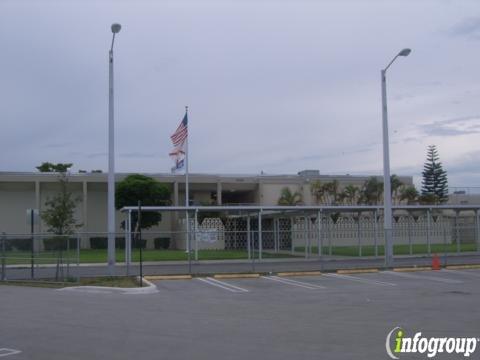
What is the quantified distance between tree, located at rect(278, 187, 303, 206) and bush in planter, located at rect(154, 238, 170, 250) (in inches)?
455

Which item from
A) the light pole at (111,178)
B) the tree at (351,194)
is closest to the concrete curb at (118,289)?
the light pole at (111,178)

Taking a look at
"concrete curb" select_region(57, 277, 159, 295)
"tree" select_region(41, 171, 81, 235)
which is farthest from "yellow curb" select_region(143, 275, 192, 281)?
"tree" select_region(41, 171, 81, 235)

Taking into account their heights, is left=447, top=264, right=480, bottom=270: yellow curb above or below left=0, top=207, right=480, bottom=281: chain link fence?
below

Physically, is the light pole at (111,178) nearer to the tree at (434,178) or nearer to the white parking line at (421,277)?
the white parking line at (421,277)

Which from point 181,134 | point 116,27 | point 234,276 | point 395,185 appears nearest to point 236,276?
point 234,276

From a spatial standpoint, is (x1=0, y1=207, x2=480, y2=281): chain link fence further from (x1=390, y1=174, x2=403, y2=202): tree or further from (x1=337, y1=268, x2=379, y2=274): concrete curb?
(x1=337, y1=268, x2=379, y2=274): concrete curb

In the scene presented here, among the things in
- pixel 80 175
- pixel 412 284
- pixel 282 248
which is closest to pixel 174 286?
pixel 412 284

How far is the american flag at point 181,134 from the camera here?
4134 cm

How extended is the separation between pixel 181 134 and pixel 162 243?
2144cm

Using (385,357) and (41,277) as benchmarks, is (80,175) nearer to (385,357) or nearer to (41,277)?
(41,277)

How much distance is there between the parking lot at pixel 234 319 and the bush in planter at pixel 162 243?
1533 inches

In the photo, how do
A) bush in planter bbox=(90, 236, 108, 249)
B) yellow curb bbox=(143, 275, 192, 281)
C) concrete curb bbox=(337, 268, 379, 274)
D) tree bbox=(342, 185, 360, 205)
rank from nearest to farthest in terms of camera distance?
yellow curb bbox=(143, 275, 192, 281) → concrete curb bbox=(337, 268, 379, 274) → bush in planter bbox=(90, 236, 108, 249) → tree bbox=(342, 185, 360, 205)

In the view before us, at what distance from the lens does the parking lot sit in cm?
991

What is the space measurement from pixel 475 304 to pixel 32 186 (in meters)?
53.2
